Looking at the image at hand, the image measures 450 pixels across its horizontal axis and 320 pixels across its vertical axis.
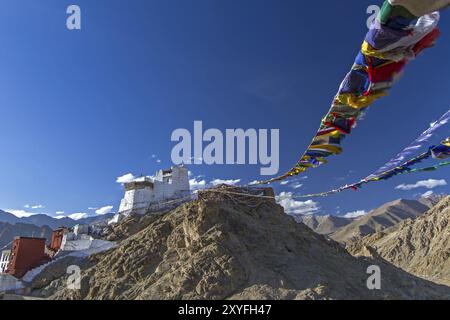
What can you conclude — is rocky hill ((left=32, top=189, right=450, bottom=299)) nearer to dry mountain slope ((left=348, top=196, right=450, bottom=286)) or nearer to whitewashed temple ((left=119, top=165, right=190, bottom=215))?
whitewashed temple ((left=119, top=165, right=190, bottom=215))

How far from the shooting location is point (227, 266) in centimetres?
2580

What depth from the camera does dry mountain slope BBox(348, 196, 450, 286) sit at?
79.4 m

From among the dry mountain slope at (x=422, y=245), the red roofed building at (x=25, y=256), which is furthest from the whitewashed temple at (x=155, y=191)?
the dry mountain slope at (x=422, y=245)

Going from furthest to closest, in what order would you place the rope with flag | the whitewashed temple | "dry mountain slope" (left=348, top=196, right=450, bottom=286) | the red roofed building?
"dry mountain slope" (left=348, top=196, right=450, bottom=286)
the whitewashed temple
the red roofed building
the rope with flag

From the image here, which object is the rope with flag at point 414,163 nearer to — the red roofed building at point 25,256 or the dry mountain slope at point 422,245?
the red roofed building at point 25,256

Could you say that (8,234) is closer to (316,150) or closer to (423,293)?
(423,293)

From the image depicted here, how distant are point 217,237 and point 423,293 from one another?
2072cm

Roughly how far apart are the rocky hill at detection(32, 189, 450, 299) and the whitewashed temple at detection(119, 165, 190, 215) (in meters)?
10.8

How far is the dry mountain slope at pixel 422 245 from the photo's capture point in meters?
79.4

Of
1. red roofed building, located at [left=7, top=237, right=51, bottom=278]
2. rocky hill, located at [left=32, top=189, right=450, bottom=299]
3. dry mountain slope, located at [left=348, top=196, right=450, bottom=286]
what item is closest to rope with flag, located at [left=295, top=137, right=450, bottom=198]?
rocky hill, located at [left=32, top=189, right=450, bottom=299]

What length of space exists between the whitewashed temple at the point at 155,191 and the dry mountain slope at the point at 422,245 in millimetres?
44062

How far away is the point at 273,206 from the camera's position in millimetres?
41062
